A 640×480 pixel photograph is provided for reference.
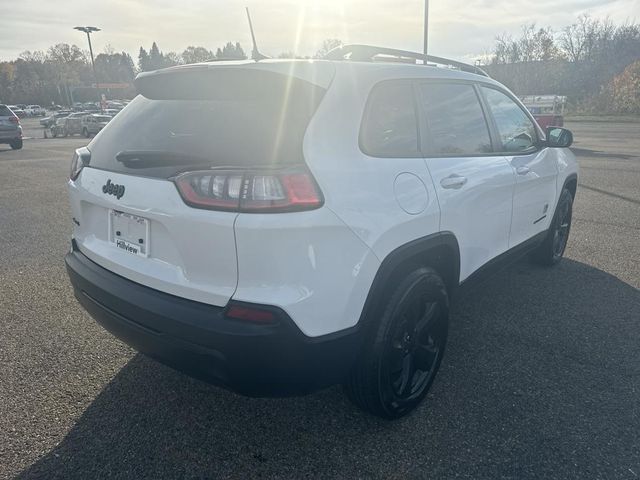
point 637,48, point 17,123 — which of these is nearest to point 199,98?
point 17,123

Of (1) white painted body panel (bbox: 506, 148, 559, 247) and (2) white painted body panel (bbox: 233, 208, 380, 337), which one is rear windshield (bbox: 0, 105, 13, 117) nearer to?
(1) white painted body panel (bbox: 506, 148, 559, 247)

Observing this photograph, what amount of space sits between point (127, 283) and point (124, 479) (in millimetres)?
856

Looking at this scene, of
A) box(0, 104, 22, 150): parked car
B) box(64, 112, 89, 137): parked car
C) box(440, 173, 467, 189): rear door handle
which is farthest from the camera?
box(64, 112, 89, 137): parked car

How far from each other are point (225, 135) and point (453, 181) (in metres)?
1.26

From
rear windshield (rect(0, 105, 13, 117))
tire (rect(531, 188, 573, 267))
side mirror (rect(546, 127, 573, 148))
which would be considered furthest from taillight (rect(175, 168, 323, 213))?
rear windshield (rect(0, 105, 13, 117))

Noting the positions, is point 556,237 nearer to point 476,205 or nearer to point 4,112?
point 476,205

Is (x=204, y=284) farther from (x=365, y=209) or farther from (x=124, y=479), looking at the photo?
(x=124, y=479)

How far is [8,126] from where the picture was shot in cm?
1817

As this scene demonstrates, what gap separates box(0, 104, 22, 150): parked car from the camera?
59.0 feet

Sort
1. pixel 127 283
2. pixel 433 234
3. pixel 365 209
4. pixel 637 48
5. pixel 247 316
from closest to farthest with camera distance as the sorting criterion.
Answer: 1. pixel 247 316
2. pixel 365 209
3. pixel 127 283
4. pixel 433 234
5. pixel 637 48

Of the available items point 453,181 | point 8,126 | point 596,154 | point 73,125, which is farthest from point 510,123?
point 73,125

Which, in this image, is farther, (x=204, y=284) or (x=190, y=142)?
(x=190, y=142)

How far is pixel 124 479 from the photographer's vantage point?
212 cm

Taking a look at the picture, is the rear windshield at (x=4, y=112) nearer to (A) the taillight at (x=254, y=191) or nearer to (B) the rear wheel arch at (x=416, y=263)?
(A) the taillight at (x=254, y=191)
